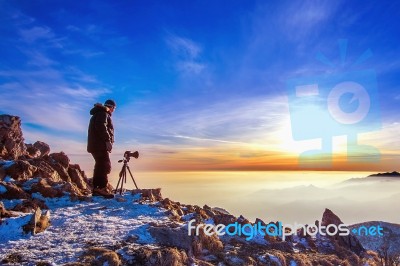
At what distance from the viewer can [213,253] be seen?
10312mm

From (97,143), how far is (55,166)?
16.5ft

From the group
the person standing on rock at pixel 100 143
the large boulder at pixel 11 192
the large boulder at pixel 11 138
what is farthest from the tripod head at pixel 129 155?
the large boulder at pixel 11 138

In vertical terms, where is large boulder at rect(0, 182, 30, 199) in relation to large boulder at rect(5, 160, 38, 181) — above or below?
below

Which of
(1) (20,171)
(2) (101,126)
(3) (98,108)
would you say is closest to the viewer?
(2) (101,126)

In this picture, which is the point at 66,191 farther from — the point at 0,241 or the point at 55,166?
the point at 0,241

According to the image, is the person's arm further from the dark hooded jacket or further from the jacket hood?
the jacket hood

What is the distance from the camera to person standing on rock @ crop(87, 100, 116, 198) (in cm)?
1456

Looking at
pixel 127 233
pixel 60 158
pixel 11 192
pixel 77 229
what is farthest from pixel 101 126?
pixel 127 233

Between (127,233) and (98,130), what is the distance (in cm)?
645

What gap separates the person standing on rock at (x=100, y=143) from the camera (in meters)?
14.6

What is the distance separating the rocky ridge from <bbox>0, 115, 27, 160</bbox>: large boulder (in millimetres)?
128

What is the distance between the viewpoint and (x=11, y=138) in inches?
755

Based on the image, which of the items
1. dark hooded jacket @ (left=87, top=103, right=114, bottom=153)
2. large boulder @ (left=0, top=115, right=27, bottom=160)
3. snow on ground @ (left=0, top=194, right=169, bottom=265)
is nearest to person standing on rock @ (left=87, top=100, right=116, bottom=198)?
dark hooded jacket @ (left=87, top=103, right=114, bottom=153)

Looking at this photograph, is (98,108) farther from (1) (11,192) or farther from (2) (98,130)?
(1) (11,192)
